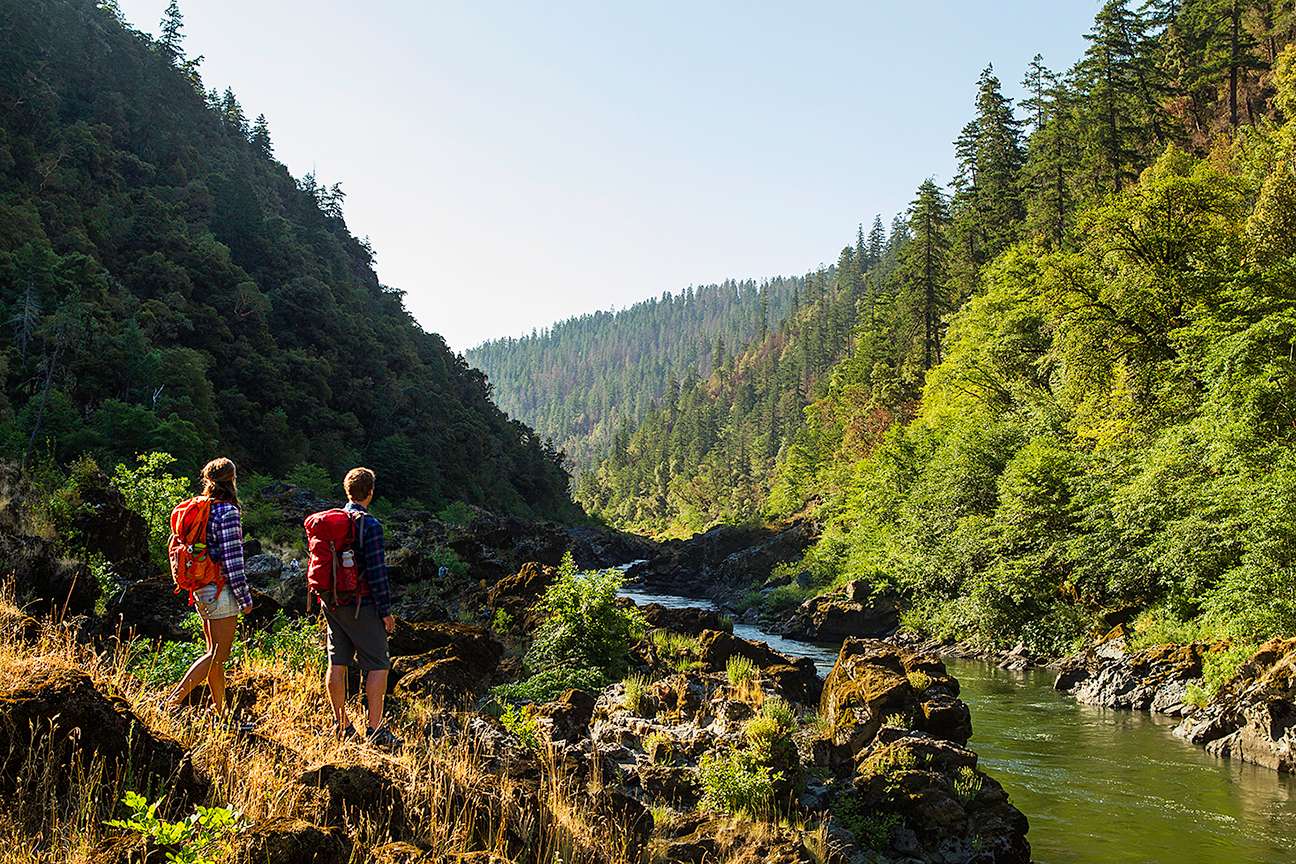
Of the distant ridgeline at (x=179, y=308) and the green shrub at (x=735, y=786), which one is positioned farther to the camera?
the distant ridgeline at (x=179, y=308)

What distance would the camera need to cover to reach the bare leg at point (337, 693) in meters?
6.58

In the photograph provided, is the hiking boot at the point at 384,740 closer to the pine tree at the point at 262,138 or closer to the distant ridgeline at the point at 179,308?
the distant ridgeline at the point at 179,308

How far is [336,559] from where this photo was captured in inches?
265

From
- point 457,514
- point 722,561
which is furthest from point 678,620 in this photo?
point 722,561

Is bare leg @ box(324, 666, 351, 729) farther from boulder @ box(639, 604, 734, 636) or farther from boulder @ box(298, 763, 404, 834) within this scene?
boulder @ box(639, 604, 734, 636)

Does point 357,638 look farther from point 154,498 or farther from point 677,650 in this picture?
point 154,498

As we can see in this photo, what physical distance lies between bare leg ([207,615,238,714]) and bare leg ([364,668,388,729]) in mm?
1069

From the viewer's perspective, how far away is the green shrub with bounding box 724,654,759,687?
12797 mm

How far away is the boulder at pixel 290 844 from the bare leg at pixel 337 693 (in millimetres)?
2365

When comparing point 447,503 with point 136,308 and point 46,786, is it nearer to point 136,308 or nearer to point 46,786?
point 136,308

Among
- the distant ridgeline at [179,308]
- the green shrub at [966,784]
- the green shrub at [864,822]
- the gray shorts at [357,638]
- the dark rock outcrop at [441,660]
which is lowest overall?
the green shrub at [864,822]

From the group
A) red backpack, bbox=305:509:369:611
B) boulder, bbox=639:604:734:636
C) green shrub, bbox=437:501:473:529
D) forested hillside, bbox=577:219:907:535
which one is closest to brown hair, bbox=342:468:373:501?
red backpack, bbox=305:509:369:611

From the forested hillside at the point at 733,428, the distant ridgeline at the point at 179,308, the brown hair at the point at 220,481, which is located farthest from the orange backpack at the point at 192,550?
the forested hillside at the point at 733,428

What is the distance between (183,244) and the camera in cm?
5431
